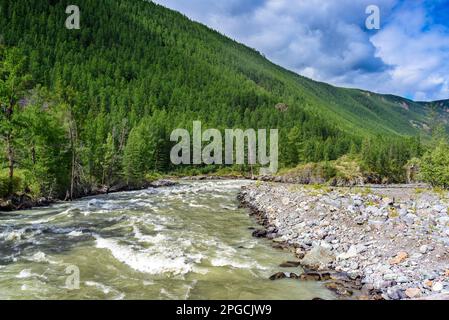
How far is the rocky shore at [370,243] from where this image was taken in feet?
46.9

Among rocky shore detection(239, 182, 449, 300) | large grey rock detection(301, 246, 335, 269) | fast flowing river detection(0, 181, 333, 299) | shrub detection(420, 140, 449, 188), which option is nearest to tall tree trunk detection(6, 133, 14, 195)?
fast flowing river detection(0, 181, 333, 299)

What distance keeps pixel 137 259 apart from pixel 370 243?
41.1 ft

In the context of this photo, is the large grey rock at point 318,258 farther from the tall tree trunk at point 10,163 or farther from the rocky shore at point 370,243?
the tall tree trunk at point 10,163

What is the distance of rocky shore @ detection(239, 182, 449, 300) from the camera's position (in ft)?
46.9

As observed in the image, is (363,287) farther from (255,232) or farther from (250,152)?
(250,152)

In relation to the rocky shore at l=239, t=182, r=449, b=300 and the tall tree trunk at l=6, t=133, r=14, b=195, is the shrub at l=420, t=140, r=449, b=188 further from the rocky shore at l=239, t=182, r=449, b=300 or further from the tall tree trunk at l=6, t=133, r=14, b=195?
the tall tree trunk at l=6, t=133, r=14, b=195

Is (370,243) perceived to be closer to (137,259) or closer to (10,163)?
(137,259)

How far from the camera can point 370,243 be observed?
18812 mm

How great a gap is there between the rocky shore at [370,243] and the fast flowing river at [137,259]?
1.59 metres

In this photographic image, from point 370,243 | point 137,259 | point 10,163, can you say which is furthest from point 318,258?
point 10,163

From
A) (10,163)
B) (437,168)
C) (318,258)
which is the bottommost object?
(318,258)

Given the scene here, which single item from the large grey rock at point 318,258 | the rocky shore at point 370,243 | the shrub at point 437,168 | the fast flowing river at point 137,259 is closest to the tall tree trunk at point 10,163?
the fast flowing river at point 137,259

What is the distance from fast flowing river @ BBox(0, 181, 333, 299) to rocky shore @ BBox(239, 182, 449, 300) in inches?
62.6

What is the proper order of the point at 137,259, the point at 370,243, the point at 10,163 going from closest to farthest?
the point at 137,259
the point at 370,243
the point at 10,163
